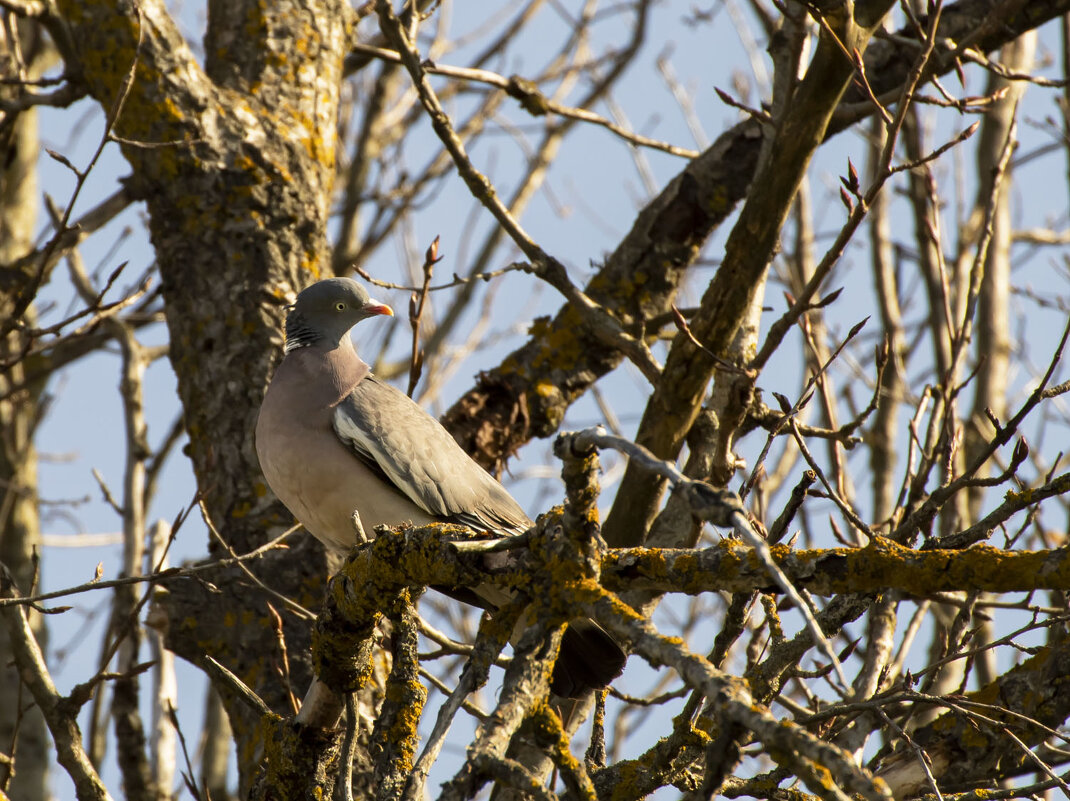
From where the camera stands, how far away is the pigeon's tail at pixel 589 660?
332 cm

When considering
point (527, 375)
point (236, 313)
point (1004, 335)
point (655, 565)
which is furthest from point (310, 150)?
point (1004, 335)

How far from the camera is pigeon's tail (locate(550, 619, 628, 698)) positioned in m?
3.32

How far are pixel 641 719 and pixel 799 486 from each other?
13.9 feet

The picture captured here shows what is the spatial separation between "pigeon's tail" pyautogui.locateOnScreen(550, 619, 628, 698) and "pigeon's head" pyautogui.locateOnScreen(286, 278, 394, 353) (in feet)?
5.93

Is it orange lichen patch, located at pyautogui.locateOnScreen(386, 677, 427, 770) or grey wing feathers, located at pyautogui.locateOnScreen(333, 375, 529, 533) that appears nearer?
orange lichen patch, located at pyautogui.locateOnScreen(386, 677, 427, 770)

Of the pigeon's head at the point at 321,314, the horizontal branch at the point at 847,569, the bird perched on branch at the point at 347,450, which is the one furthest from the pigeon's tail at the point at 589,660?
the pigeon's head at the point at 321,314

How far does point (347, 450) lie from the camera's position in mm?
4215

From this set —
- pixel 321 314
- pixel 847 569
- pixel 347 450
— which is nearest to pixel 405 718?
pixel 847 569

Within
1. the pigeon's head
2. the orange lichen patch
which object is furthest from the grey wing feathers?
the orange lichen patch

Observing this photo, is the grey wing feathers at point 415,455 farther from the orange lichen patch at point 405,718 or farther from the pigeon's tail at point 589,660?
the orange lichen patch at point 405,718

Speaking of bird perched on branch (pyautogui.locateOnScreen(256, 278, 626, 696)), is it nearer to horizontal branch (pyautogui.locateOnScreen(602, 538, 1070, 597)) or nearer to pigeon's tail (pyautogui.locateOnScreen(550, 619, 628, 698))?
pigeon's tail (pyautogui.locateOnScreen(550, 619, 628, 698))

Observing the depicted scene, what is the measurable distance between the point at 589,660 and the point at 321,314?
1.97m

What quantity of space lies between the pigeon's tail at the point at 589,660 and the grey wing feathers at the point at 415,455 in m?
0.98

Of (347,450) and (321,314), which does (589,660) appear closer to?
(347,450)
